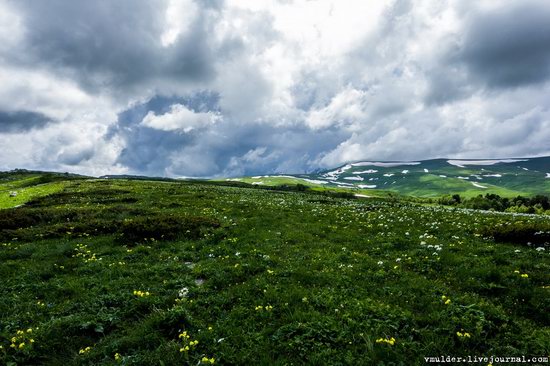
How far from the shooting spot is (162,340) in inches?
361

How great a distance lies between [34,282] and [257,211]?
20542mm

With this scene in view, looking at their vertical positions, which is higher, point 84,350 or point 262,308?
point 262,308

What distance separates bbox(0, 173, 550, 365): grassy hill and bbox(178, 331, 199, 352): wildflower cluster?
0.13 feet

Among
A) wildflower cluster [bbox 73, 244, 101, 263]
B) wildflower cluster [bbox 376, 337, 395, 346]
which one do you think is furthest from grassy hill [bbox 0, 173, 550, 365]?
wildflower cluster [bbox 73, 244, 101, 263]

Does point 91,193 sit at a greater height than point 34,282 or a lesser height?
greater

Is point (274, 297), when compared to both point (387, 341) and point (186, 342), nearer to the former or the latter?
point (186, 342)

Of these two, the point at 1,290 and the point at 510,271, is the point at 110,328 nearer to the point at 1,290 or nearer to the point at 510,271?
the point at 1,290

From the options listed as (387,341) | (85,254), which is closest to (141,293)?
(85,254)

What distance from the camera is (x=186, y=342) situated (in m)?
8.85

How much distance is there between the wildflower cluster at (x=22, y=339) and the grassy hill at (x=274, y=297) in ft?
0.17

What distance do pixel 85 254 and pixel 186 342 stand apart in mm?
12462

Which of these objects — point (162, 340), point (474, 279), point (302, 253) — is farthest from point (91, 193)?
point (474, 279)

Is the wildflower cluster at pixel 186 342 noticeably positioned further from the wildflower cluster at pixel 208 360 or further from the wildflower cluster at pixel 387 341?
the wildflower cluster at pixel 387 341

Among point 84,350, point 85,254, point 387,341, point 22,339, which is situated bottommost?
point 84,350
